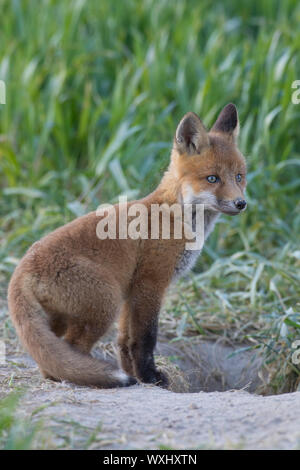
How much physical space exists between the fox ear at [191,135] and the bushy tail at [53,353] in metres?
1.44

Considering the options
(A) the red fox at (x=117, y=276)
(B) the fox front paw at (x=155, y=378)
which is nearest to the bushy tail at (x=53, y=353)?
(A) the red fox at (x=117, y=276)

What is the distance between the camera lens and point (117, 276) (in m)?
4.03

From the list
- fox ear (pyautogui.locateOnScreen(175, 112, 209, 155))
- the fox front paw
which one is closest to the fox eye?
fox ear (pyautogui.locateOnScreen(175, 112, 209, 155))

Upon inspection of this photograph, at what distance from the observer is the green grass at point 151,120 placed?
5.87 meters

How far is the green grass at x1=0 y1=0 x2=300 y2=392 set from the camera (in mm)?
5867

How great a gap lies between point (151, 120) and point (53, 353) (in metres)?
4.17

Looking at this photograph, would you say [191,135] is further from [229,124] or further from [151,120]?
[151,120]

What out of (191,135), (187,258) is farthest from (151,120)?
(187,258)

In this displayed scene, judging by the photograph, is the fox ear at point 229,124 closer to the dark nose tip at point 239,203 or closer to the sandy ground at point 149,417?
the dark nose tip at point 239,203

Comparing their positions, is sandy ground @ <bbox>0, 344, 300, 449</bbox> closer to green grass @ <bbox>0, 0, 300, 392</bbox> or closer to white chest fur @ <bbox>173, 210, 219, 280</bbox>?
white chest fur @ <bbox>173, 210, 219, 280</bbox>

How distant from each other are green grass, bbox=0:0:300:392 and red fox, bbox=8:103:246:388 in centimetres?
97

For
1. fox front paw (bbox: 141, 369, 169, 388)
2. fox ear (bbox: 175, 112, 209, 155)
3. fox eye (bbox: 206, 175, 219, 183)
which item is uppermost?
fox ear (bbox: 175, 112, 209, 155)
